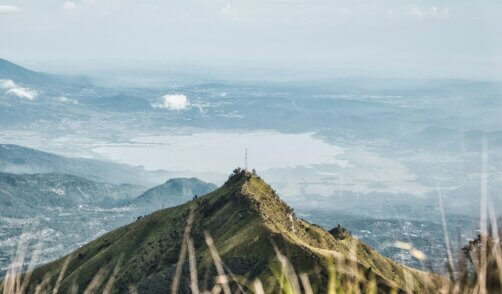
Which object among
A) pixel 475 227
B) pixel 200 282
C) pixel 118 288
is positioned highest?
pixel 475 227

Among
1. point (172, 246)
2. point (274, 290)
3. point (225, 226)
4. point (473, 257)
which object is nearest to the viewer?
point (473, 257)

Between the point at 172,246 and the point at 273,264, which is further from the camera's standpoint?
the point at 172,246

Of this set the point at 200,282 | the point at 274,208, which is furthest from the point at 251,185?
the point at 200,282

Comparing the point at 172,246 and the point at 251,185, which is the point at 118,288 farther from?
the point at 251,185

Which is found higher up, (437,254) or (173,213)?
(437,254)

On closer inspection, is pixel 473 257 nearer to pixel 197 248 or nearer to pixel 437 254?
pixel 437 254

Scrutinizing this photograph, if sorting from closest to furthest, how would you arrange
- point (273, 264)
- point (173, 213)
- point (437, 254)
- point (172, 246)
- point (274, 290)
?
point (437, 254) < point (274, 290) < point (273, 264) < point (172, 246) < point (173, 213)
